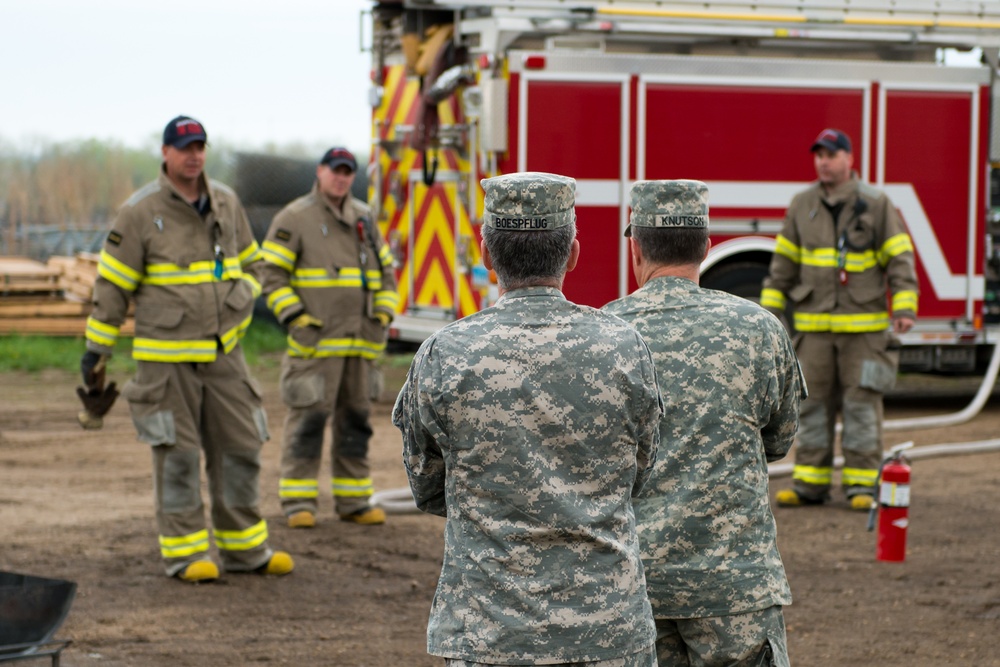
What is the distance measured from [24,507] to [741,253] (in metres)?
5.36

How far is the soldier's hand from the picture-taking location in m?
6.11

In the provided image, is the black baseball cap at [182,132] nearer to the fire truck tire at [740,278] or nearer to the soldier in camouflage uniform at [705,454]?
the soldier in camouflage uniform at [705,454]

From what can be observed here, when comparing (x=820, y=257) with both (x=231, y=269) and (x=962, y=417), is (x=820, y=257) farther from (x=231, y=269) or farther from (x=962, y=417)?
(x=231, y=269)

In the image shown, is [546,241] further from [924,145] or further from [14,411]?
[14,411]

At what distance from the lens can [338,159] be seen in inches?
293

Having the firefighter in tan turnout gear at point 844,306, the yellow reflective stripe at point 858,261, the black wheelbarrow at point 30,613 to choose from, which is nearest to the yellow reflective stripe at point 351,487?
the firefighter in tan turnout gear at point 844,306

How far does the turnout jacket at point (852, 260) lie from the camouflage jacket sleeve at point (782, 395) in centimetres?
455

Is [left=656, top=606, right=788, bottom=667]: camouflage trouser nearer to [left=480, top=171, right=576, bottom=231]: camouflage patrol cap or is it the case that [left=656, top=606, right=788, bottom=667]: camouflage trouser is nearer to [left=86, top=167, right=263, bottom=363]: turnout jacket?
[left=480, top=171, right=576, bottom=231]: camouflage patrol cap

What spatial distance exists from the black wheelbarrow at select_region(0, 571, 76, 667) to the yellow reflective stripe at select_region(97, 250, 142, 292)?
201 centimetres

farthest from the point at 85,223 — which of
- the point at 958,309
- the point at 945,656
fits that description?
the point at 945,656

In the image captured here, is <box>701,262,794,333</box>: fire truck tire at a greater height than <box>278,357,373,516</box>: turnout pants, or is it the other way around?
<box>701,262,794,333</box>: fire truck tire

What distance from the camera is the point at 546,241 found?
8.76 feet

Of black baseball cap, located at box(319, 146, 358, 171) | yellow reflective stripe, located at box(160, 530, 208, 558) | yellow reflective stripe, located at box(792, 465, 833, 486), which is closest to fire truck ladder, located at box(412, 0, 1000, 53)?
black baseball cap, located at box(319, 146, 358, 171)

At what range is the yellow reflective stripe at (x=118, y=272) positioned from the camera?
6.02 m
